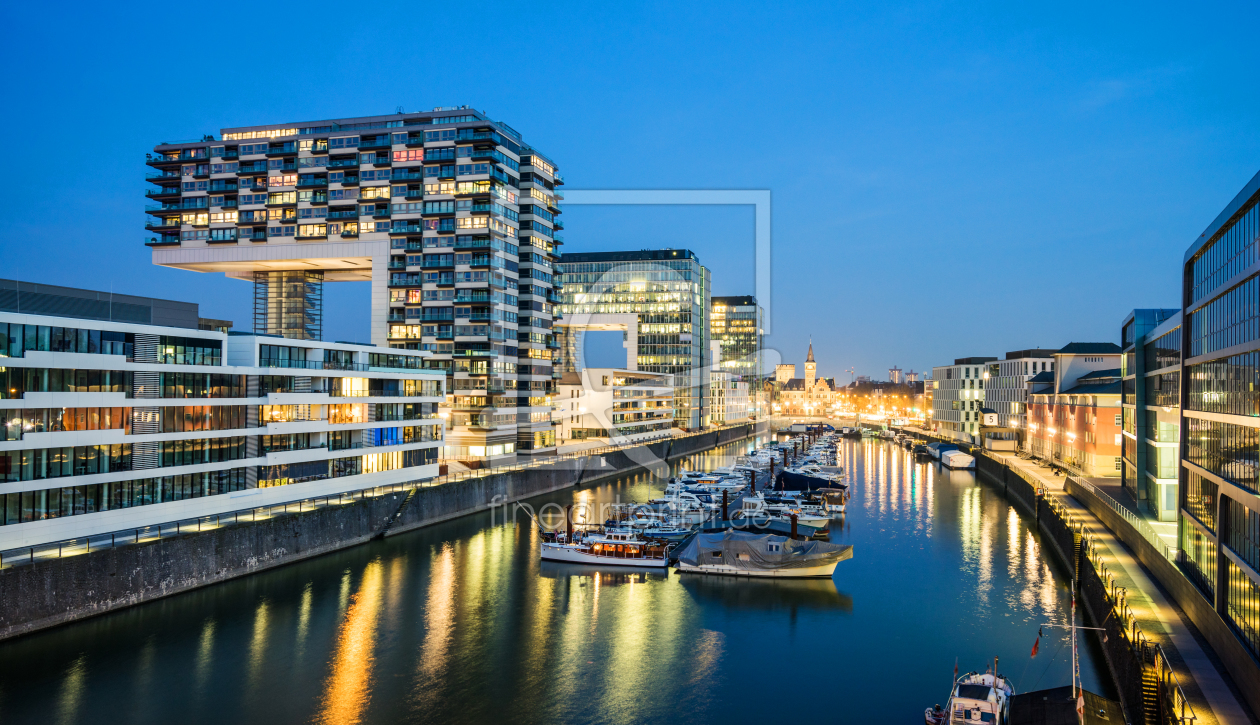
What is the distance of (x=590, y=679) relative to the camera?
33.7 metres

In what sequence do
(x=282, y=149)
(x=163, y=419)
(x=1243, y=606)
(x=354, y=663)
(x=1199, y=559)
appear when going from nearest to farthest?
(x=1243, y=606), (x=1199, y=559), (x=354, y=663), (x=163, y=419), (x=282, y=149)

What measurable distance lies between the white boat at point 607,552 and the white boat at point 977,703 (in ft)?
88.5

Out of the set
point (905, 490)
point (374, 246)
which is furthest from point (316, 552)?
point (905, 490)

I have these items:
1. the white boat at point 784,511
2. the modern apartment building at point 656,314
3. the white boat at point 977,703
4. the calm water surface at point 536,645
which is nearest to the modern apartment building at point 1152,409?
the calm water surface at point 536,645

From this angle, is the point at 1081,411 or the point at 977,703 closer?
the point at 977,703

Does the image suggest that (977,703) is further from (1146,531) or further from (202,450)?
(202,450)

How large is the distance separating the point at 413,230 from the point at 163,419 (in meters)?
49.0

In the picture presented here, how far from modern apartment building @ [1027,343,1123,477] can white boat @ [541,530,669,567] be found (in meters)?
46.4

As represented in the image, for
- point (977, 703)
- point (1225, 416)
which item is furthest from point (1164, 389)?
point (977, 703)

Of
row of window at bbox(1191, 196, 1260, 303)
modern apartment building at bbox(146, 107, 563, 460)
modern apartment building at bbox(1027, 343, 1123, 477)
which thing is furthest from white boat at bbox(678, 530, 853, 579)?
modern apartment building at bbox(146, 107, 563, 460)

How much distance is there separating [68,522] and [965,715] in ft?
140

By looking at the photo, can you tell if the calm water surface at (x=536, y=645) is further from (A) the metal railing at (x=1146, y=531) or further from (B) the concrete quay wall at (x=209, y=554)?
(A) the metal railing at (x=1146, y=531)

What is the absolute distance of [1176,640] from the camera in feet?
92.3

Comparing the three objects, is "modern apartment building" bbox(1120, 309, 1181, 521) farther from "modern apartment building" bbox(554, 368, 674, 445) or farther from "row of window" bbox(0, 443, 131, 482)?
"modern apartment building" bbox(554, 368, 674, 445)
